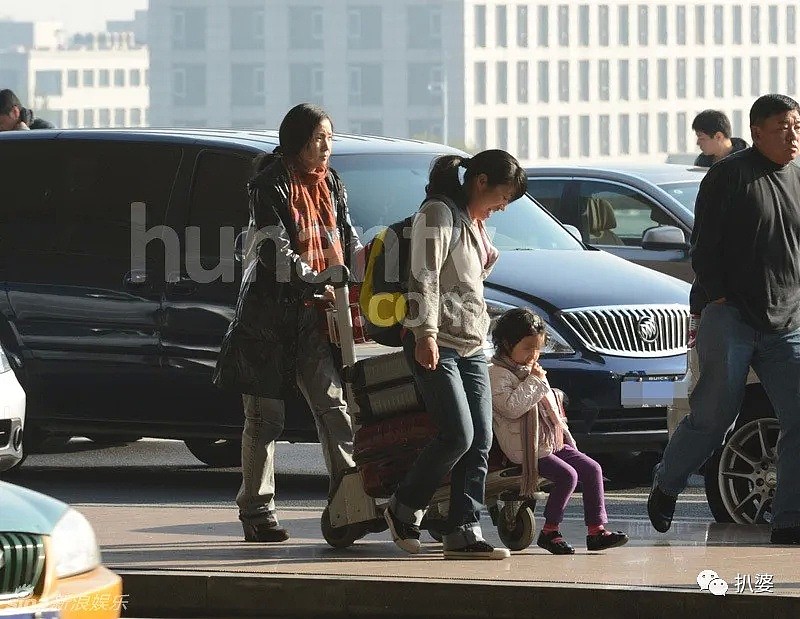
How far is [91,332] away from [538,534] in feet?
9.80

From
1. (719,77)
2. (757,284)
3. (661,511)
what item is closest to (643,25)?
(719,77)

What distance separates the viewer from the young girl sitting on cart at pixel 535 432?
7895mm

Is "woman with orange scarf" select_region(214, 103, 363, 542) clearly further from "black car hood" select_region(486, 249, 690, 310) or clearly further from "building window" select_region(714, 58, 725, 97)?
"building window" select_region(714, 58, 725, 97)

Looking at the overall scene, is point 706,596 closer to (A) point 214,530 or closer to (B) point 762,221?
(B) point 762,221

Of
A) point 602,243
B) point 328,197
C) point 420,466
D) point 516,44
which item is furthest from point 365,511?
point 516,44

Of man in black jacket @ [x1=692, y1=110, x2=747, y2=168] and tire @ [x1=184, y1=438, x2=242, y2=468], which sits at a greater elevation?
man in black jacket @ [x1=692, y1=110, x2=747, y2=168]

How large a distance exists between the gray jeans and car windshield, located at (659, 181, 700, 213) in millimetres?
6476

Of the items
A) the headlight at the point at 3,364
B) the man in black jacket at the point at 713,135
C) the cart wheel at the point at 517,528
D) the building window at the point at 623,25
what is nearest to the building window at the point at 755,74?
the building window at the point at 623,25

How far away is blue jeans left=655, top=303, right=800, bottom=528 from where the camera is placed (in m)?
7.96

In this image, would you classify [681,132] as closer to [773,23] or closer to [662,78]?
[662,78]

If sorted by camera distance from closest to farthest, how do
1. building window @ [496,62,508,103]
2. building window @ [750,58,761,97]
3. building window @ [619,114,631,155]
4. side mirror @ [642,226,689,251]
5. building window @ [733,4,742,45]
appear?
side mirror @ [642,226,689,251] < building window @ [496,62,508,103] < building window @ [619,114,631,155] < building window @ [733,4,742,45] < building window @ [750,58,761,97]

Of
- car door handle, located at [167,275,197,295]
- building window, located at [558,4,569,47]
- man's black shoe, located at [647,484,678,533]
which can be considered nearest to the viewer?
man's black shoe, located at [647,484,678,533]

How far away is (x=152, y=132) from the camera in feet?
35.1

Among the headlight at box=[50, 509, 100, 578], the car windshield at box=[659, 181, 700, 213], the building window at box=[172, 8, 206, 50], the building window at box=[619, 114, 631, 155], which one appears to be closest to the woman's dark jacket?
the headlight at box=[50, 509, 100, 578]
